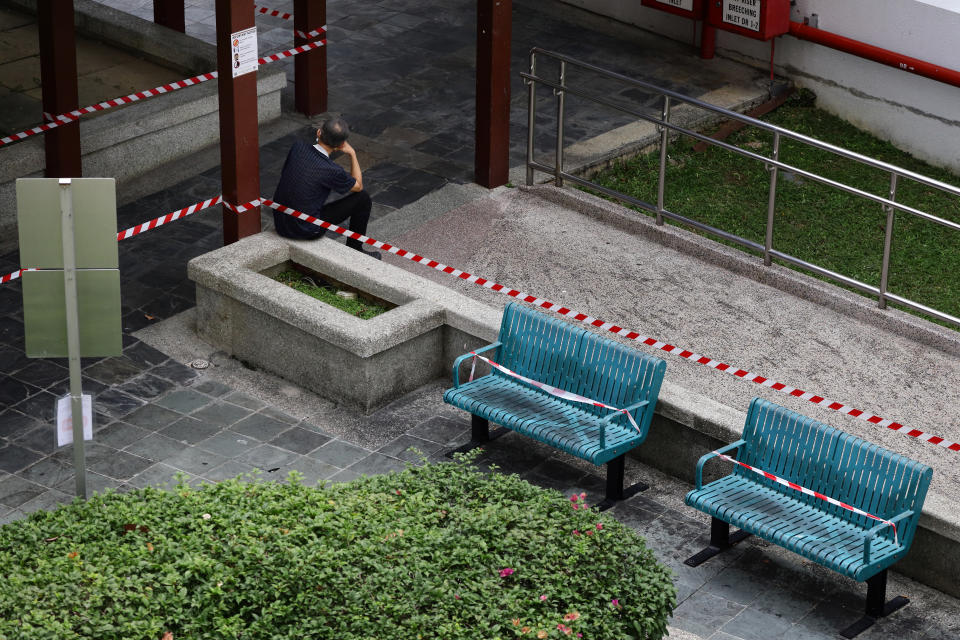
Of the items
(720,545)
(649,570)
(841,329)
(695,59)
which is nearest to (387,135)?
(695,59)

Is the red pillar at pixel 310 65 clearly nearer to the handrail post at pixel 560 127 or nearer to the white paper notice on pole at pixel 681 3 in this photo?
the handrail post at pixel 560 127

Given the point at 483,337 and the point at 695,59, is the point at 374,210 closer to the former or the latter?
the point at 483,337

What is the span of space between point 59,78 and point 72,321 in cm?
539

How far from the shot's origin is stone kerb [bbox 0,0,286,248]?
11867mm

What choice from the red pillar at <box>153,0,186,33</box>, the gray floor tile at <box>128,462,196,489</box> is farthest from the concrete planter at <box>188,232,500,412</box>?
the red pillar at <box>153,0,186,33</box>

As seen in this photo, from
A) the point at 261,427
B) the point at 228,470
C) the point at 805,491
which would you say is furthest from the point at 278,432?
the point at 805,491

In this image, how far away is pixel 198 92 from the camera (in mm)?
12938

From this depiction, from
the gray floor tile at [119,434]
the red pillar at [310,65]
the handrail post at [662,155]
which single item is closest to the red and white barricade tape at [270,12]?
the red pillar at [310,65]

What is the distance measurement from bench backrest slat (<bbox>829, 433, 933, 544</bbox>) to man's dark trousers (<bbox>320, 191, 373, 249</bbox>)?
418 cm

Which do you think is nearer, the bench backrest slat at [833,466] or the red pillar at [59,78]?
the bench backrest slat at [833,466]

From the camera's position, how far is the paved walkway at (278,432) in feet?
25.4

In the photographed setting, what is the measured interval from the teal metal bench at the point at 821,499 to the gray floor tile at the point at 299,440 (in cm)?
237

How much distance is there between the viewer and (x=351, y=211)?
10.6 meters

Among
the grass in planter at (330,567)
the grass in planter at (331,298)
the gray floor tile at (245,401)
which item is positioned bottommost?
the gray floor tile at (245,401)
